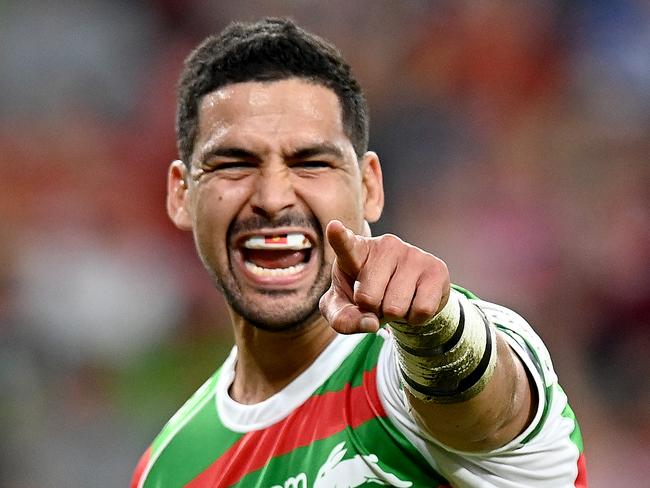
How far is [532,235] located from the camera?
16.2 feet

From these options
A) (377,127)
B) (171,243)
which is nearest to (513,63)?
(377,127)

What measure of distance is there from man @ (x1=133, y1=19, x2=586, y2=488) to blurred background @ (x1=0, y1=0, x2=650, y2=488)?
2.20 metres

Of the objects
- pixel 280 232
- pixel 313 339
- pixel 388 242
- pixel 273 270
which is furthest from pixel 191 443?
pixel 388 242

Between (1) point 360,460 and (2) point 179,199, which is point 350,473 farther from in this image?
(2) point 179,199

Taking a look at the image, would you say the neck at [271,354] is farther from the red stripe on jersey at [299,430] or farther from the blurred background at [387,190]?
the blurred background at [387,190]

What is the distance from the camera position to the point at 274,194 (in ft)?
7.69

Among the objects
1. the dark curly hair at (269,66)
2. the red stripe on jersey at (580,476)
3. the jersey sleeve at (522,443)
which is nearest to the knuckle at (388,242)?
the jersey sleeve at (522,443)

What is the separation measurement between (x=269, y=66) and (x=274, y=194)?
36 cm

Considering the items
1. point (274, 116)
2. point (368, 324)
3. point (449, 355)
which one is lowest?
point (449, 355)

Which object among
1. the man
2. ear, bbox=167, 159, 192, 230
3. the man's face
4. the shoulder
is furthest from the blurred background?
the man's face

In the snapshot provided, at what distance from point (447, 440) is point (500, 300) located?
3.09 metres

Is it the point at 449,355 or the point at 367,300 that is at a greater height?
the point at 367,300

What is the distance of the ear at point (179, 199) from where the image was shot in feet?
9.06

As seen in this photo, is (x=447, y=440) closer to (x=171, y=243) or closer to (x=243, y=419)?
(x=243, y=419)
